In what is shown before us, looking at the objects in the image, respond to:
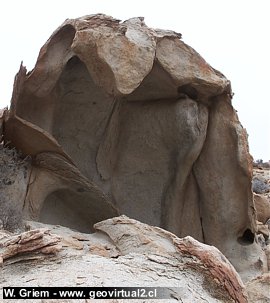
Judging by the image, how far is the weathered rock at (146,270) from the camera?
3.06 metres

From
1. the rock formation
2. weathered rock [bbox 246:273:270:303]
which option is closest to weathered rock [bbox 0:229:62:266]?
weathered rock [bbox 246:273:270:303]

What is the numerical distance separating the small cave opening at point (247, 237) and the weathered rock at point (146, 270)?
96.6 inches

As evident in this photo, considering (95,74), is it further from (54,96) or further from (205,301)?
(205,301)

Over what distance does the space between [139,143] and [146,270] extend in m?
3.01

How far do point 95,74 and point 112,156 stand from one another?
128cm

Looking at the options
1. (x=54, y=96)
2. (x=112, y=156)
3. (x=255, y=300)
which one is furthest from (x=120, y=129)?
(x=255, y=300)

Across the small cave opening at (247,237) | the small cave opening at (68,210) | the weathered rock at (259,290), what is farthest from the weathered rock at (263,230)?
the weathered rock at (259,290)

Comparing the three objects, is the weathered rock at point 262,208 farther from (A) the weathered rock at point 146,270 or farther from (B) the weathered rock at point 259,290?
(A) the weathered rock at point 146,270

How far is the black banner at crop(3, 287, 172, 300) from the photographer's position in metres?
2.84

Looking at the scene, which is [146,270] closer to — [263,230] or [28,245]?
[28,245]

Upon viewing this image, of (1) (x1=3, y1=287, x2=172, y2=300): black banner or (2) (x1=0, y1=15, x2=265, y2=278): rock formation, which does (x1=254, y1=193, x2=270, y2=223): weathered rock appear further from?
(1) (x1=3, y1=287, x2=172, y2=300): black banner

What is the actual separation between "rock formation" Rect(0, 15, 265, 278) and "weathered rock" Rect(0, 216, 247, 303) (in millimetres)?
1897

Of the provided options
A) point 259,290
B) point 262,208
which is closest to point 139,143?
point 259,290

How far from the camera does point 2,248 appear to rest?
10.9 ft
